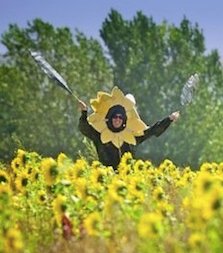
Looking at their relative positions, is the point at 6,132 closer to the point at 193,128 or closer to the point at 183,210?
the point at 193,128

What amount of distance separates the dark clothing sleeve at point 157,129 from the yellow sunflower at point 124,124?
0.11m

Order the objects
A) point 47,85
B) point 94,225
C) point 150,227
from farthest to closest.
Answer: point 47,85, point 94,225, point 150,227

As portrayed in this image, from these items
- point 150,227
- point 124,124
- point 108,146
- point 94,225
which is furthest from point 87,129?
point 150,227

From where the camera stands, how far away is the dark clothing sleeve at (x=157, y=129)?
9547 millimetres

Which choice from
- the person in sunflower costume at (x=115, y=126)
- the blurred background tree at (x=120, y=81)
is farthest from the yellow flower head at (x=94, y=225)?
the blurred background tree at (x=120, y=81)

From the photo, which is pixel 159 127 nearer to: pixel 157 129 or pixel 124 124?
pixel 157 129

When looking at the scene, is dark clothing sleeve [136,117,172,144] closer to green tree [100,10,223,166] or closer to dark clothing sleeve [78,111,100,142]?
dark clothing sleeve [78,111,100,142]

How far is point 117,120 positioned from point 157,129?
453 mm

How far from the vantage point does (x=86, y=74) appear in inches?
1433

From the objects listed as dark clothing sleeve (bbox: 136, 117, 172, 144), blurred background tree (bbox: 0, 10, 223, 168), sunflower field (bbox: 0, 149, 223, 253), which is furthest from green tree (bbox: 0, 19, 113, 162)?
sunflower field (bbox: 0, 149, 223, 253)

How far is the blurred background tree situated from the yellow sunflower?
2334 cm

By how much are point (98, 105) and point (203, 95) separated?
25717 mm

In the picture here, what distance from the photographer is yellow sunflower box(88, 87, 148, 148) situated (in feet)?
30.9

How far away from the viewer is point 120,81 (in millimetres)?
36156
